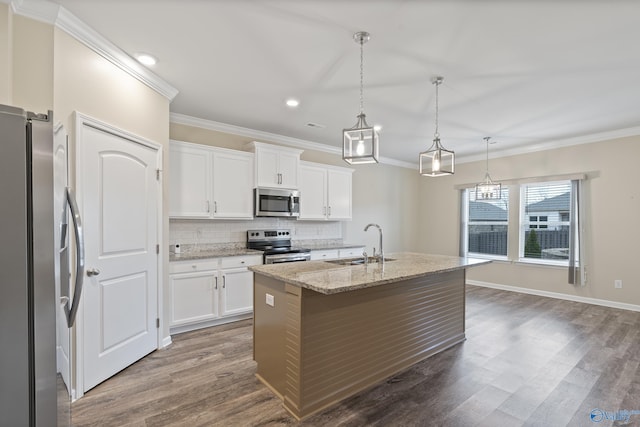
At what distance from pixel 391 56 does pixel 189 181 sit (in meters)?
2.76

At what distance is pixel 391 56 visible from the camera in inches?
101

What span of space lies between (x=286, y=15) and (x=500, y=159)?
18.0ft

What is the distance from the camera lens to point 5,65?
1.89 metres

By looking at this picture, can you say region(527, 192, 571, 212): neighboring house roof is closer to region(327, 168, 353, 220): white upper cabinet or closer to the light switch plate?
region(327, 168, 353, 220): white upper cabinet

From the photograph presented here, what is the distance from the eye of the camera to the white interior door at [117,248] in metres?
2.33

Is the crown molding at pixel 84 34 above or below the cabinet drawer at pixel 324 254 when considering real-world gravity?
above

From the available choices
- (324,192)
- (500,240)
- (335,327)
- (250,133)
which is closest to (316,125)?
(250,133)

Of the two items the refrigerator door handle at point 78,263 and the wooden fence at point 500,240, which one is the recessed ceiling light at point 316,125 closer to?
the refrigerator door handle at point 78,263

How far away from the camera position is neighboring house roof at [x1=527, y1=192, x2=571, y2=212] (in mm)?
5258

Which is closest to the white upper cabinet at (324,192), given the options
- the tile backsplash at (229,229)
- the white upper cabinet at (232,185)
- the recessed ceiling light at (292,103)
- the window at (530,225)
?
the tile backsplash at (229,229)

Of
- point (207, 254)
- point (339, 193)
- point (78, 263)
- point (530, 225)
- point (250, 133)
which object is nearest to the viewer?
point (78, 263)

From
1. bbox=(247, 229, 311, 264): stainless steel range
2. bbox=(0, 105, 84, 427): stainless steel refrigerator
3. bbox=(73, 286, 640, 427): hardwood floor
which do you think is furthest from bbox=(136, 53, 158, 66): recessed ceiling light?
bbox=(73, 286, 640, 427): hardwood floor

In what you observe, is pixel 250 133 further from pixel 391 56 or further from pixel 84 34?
pixel 391 56

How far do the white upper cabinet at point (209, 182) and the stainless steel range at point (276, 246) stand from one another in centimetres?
44
